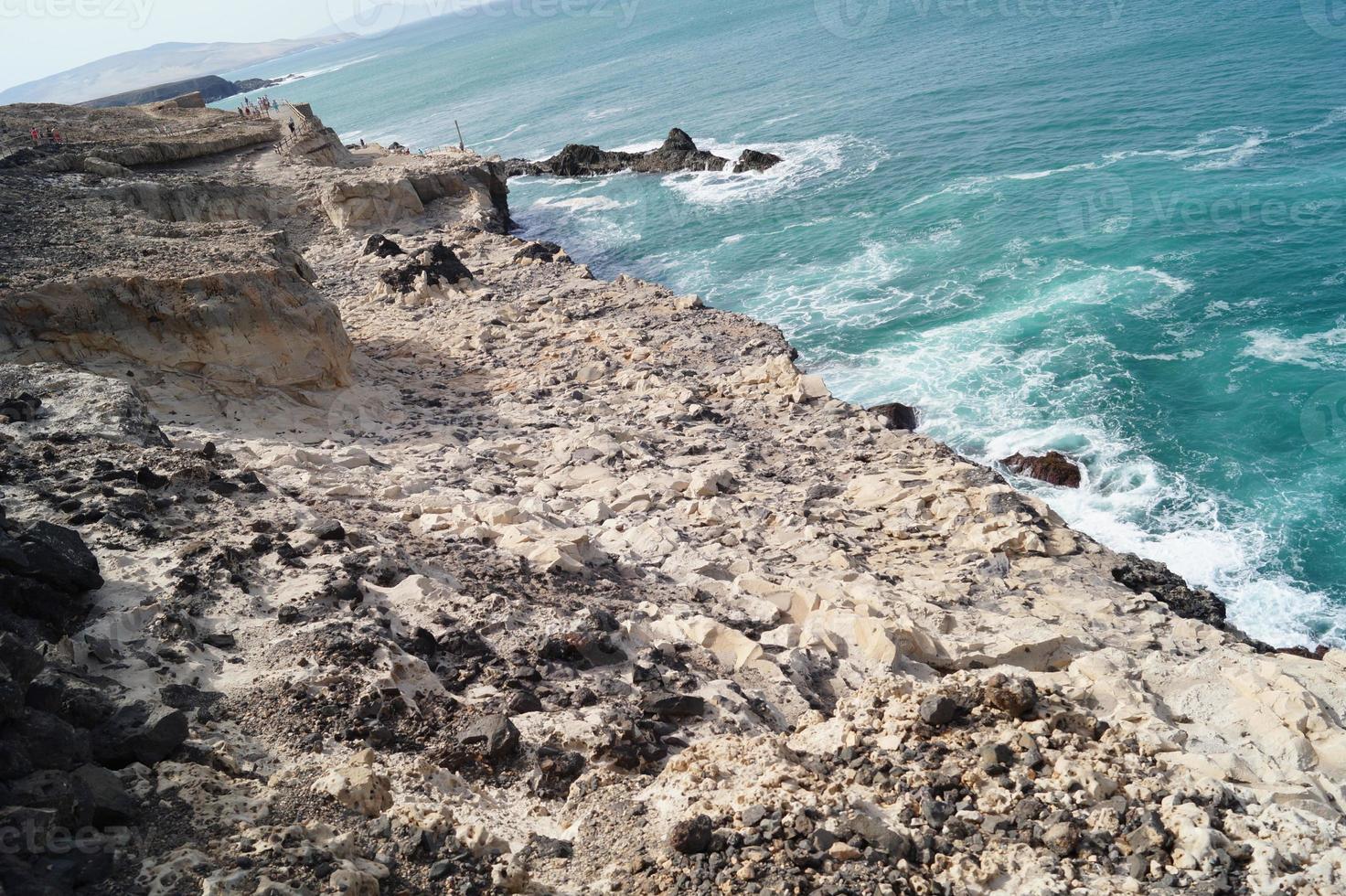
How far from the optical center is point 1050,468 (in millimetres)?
16250

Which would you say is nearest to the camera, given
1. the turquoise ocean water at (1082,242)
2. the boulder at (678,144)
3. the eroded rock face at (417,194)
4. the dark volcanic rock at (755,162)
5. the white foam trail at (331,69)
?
the turquoise ocean water at (1082,242)

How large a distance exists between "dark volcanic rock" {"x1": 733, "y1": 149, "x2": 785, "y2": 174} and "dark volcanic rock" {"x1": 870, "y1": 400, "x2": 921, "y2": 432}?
23269 mm

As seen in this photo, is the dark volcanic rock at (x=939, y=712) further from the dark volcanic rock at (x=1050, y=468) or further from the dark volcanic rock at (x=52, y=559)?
the dark volcanic rock at (x=1050, y=468)

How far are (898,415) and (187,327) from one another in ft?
44.7

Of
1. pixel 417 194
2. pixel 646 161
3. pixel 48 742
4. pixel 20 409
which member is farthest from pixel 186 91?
pixel 48 742

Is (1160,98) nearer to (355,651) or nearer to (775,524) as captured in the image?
(775,524)

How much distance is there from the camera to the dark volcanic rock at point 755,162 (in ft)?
127

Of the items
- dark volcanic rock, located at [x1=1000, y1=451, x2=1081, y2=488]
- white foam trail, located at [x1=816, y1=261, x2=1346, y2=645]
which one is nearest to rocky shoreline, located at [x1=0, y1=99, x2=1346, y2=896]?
white foam trail, located at [x1=816, y1=261, x2=1346, y2=645]

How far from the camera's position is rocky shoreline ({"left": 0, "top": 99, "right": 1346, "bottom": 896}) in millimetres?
5309

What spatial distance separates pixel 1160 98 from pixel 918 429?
1047 inches

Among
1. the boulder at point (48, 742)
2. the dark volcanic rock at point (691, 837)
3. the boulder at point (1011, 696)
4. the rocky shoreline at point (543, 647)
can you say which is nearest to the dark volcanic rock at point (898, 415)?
the rocky shoreline at point (543, 647)

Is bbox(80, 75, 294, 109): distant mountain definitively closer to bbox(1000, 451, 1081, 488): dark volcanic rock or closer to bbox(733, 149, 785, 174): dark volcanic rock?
bbox(733, 149, 785, 174): dark volcanic rock

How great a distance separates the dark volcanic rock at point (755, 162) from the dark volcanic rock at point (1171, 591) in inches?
1189

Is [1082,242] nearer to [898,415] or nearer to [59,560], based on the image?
[898,415]
